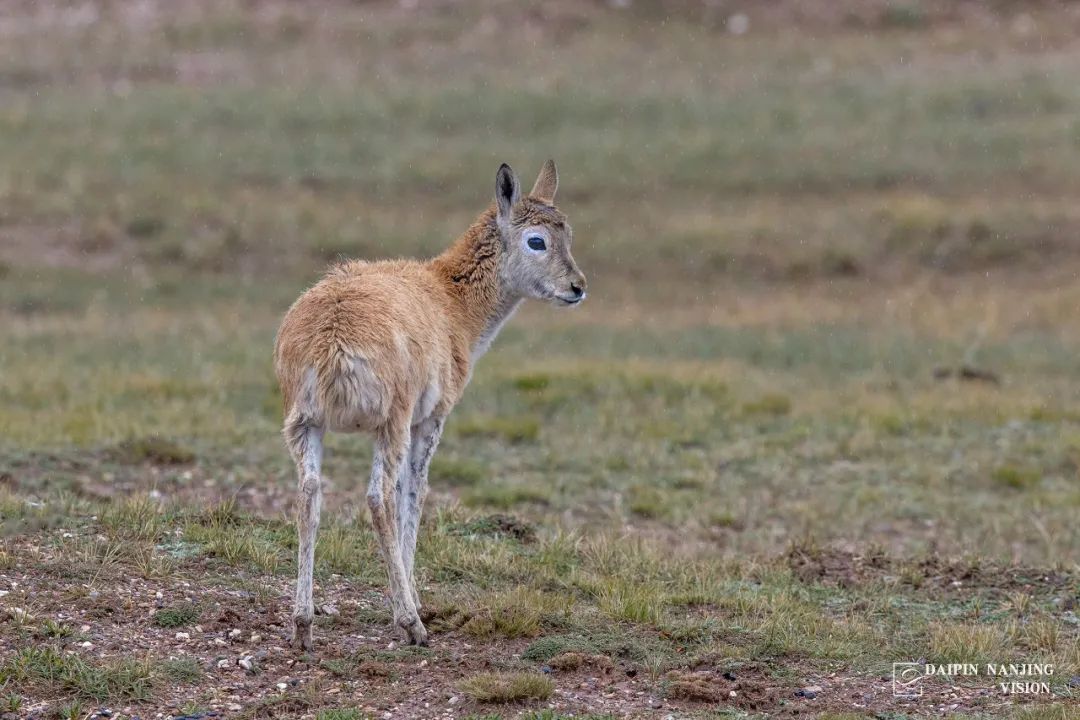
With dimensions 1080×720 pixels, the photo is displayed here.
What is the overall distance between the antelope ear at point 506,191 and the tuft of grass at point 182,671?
4.18 m

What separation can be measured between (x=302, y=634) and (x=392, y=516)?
87cm

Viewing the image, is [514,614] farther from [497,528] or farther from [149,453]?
[149,453]

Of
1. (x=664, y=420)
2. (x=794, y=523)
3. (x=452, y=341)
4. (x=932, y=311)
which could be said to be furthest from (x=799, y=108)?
(x=452, y=341)

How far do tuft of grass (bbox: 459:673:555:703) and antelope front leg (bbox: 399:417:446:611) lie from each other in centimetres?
159

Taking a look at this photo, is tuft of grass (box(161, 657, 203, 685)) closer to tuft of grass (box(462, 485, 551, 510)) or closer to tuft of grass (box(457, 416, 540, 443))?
tuft of grass (box(462, 485, 551, 510))

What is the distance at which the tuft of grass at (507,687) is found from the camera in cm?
738

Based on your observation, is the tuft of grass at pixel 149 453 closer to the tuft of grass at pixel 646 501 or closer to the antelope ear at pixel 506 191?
the tuft of grass at pixel 646 501

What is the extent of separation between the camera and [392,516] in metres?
8.21

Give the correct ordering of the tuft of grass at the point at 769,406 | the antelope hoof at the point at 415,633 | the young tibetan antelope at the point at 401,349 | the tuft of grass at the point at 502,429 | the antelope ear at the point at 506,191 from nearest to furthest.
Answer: the young tibetan antelope at the point at 401,349 → the antelope hoof at the point at 415,633 → the antelope ear at the point at 506,191 → the tuft of grass at the point at 502,429 → the tuft of grass at the point at 769,406

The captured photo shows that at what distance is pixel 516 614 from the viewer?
8.66m

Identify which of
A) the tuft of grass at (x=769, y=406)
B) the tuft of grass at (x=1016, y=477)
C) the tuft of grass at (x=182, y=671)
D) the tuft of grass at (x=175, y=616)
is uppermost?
the tuft of grass at (x=769, y=406)

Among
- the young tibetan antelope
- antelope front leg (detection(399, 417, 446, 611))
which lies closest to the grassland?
antelope front leg (detection(399, 417, 446, 611))

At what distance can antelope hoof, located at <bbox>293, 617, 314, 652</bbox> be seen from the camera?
793 centimetres

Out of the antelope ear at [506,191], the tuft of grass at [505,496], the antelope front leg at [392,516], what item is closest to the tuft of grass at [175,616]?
the antelope front leg at [392,516]
